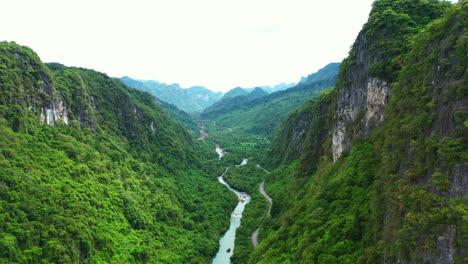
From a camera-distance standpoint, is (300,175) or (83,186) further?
(300,175)

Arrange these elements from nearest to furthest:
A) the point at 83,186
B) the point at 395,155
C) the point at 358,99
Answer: the point at 395,155, the point at 358,99, the point at 83,186

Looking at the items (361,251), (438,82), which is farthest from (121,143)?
(438,82)

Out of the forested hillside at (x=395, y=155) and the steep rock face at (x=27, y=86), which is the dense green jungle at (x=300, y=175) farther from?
the steep rock face at (x=27, y=86)

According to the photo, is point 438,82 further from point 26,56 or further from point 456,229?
point 26,56

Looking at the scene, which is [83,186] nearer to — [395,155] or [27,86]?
[27,86]

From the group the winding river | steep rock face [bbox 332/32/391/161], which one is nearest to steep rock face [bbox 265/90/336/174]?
steep rock face [bbox 332/32/391/161]

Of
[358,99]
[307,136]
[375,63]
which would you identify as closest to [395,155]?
[375,63]

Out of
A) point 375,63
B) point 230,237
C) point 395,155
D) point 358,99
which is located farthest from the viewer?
point 230,237
